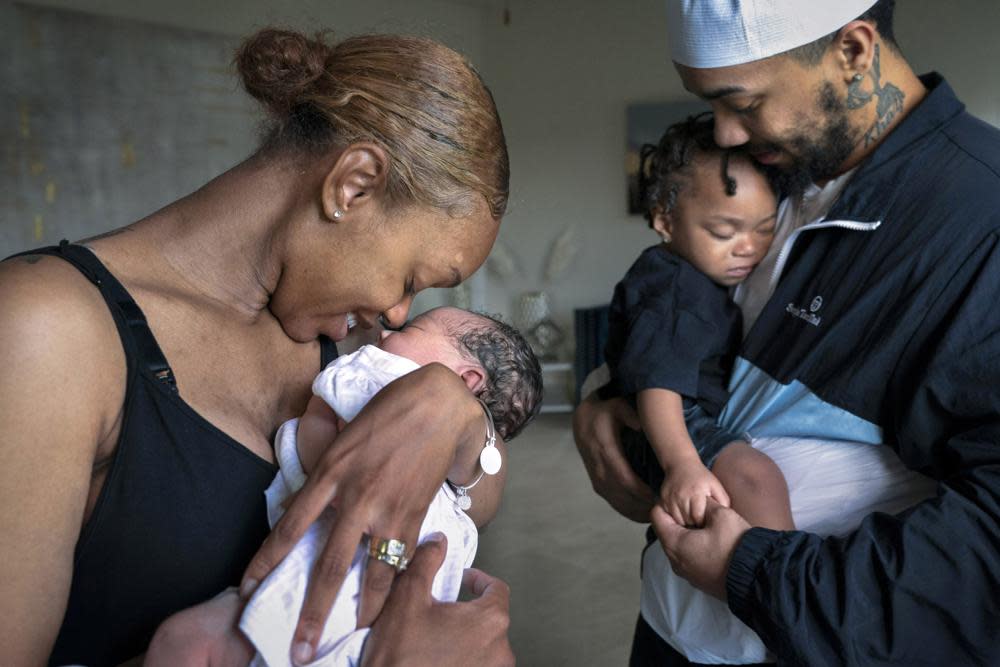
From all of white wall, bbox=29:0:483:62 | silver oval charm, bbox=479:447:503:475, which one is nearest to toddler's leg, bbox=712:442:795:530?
silver oval charm, bbox=479:447:503:475

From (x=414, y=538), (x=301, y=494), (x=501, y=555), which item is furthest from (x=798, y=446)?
(x=501, y=555)

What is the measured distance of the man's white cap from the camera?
1585 mm

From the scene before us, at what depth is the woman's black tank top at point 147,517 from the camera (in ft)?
3.95

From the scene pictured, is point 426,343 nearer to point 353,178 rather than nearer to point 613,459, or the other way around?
point 353,178

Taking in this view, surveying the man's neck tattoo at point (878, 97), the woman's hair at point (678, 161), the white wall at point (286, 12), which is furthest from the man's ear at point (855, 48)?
the white wall at point (286, 12)

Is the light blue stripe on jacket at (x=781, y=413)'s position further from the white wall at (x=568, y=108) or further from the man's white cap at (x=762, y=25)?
the white wall at (x=568, y=108)

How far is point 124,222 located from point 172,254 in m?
4.75

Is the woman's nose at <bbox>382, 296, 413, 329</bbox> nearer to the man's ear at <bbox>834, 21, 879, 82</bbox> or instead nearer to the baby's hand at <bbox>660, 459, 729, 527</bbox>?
the baby's hand at <bbox>660, 459, 729, 527</bbox>

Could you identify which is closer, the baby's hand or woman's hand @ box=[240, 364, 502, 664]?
woman's hand @ box=[240, 364, 502, 664]

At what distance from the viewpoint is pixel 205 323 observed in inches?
54.9

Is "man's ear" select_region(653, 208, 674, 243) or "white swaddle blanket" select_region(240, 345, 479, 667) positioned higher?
"man's ear" select_region(653, 208, 674, 243)

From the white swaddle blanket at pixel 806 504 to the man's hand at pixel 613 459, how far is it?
27cm

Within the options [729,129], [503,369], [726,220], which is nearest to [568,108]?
[726,220]

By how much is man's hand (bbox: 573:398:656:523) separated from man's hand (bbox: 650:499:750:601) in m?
0.38
